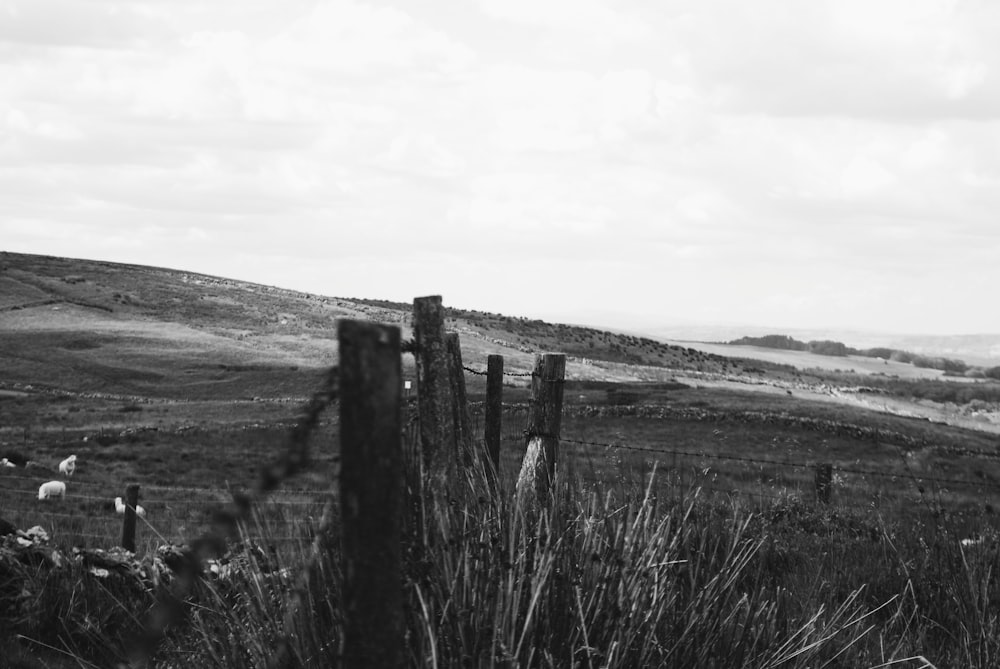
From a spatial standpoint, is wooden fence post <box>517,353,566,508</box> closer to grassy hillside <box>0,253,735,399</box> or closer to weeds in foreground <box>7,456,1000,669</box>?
weeds in foreground <box>7,456,1000,669</box>

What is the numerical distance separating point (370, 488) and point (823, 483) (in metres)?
16.0

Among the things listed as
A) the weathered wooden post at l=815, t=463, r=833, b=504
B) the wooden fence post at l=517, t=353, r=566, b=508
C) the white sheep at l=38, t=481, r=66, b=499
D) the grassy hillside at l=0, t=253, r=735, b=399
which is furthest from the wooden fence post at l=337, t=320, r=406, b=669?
the grassy hillside at l=0, t=253, r=735, b=399

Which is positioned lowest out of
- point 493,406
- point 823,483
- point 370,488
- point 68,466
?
point 68,466

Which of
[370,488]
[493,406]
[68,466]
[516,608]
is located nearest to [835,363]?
[68,466]

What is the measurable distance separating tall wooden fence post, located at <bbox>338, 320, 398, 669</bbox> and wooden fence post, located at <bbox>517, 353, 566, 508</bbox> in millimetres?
4354

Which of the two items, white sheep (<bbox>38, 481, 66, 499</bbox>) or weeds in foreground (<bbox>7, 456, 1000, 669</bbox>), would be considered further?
white sheep (<bbox>38, 481, 66, 499</bbox>)

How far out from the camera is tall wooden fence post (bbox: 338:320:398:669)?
8.39 feet

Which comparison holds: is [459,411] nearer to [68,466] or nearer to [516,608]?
[516,608]

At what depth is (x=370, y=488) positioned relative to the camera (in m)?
2.64

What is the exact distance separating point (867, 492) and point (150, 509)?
1573 cm

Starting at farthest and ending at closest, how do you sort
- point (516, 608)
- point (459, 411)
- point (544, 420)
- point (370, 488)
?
point (544, 420) < point (459, 411) < point (516, 608) < point (370, 488)

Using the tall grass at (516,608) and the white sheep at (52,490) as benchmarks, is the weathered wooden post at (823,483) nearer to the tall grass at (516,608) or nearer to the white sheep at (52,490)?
the tall grass at (516,608)

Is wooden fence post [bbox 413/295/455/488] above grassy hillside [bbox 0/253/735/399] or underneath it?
above

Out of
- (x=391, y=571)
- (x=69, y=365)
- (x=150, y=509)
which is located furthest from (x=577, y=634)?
(x=69, y=365)
